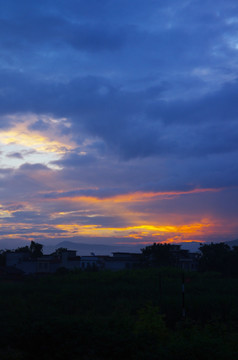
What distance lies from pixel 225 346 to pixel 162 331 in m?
2.93

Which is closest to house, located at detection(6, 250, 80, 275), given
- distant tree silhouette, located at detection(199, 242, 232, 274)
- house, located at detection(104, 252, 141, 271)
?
house, located at detection(104, 252, 141, 271)

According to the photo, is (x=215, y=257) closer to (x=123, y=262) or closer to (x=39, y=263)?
(x=123, y=262)

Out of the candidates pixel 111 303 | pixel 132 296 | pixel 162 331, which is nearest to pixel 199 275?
pixel 132 296

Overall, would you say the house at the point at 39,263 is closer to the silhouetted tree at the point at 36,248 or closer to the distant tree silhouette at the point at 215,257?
the silhouetted tree at the point at 36,248

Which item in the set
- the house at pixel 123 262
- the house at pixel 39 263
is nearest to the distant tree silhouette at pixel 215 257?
the house at pixel 123 262

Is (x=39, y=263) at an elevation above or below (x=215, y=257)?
below

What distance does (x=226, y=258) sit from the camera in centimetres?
6003

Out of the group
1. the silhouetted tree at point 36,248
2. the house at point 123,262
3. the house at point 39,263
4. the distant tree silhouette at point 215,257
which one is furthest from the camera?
the silhouetted tree at point 36,248

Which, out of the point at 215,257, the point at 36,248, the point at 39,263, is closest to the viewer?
the point at 215,257

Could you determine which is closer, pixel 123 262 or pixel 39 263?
pixel 39 263

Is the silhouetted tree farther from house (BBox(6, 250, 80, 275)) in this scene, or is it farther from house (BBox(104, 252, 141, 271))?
house (BBox(104, 252, 141, 271))

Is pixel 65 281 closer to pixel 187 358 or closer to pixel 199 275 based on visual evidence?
pixel 199 275

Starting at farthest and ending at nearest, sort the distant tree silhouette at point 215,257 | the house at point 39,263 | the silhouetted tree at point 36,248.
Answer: the silhouetted tree at point 36,248 → the house at point 39,263 → the distant tree silhouette at point 215,257

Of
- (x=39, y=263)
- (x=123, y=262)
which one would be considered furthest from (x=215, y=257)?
(x=39, y=263)
